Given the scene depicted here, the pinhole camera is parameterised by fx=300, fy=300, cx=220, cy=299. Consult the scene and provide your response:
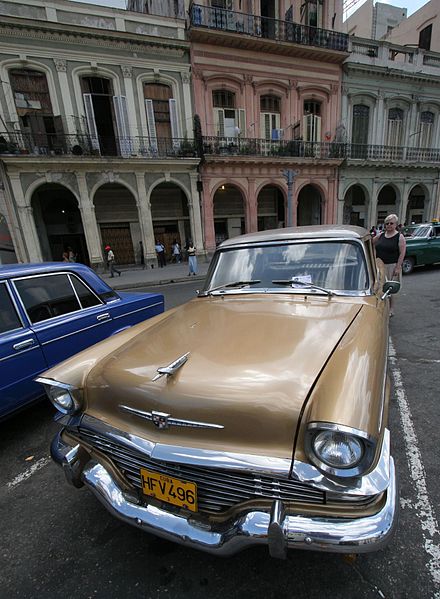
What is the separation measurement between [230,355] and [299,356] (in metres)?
0.38

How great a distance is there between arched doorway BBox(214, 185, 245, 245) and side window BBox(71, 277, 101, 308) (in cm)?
1527

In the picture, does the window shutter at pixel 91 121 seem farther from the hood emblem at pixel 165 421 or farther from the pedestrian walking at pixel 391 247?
the hood emblem at pixel 165 421

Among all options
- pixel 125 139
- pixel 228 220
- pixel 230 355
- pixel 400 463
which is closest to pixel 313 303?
pixel 230 355

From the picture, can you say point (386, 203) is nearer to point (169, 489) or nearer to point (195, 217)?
point (195, 217)

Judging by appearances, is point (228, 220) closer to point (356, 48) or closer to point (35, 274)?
point (356, 48)

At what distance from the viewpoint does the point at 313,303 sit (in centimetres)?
235

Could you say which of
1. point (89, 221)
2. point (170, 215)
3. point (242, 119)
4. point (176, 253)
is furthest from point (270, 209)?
point (89, 221)

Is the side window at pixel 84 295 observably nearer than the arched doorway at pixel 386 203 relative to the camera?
Yes

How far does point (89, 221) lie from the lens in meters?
14.8

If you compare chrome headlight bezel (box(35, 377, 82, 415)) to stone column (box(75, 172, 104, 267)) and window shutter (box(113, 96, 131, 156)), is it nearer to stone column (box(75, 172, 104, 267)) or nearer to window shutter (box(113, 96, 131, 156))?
stone column (box(75, 172, 104, 267))

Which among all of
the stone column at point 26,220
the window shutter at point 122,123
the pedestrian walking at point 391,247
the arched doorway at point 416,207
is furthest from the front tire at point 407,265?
the arched doorway at point 416,207

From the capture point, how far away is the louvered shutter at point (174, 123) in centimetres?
1519

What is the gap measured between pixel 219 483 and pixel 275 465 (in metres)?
0.32

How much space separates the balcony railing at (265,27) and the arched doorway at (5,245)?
516 inches
